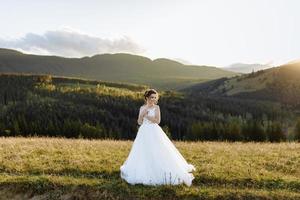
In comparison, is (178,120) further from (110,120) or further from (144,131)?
(144,131)

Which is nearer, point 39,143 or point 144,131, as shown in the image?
point 144,131

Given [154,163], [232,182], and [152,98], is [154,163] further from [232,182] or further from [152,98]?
[232,182]

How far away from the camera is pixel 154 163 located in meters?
18.0

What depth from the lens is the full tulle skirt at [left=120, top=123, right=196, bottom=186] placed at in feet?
58.6

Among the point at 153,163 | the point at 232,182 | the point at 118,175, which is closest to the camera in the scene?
the point at 153,163

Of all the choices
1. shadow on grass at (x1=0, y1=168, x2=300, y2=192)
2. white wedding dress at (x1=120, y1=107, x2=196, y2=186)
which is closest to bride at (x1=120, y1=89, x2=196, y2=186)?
white wedding dress at (x1=120, y1=107, x2=196, y2=186)

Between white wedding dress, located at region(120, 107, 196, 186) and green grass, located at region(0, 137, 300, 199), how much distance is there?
468 mm

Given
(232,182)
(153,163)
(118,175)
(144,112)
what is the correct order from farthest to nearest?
(118,175) → (144,112) → (232,182) → (153,163)

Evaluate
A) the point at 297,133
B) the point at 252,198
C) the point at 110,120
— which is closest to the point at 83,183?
the point at 252,198

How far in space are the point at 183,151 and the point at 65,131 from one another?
82.7 metres

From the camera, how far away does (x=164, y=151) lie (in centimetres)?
A: 1830

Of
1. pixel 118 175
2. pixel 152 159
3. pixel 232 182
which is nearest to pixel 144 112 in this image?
pixel 152 159

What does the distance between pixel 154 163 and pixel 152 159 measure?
191mm

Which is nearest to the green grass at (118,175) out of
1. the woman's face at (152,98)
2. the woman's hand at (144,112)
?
the woman's hand at (144,112)
